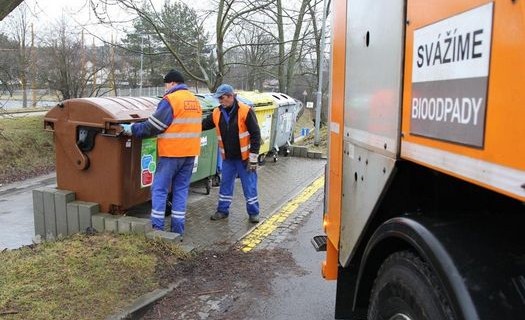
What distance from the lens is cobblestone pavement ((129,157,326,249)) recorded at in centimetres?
617

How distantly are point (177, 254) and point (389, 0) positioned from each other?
369cm

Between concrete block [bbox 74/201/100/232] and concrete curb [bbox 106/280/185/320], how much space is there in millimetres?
1662

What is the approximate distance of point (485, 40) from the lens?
55.6 inches

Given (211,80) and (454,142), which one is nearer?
(454,142)

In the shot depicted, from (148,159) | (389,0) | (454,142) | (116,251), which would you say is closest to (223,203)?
(148,159)

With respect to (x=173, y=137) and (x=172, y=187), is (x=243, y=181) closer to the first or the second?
(x=172, y=187)

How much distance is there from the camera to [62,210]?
5969 millimetres

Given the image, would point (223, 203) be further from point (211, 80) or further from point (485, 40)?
point (211, 80)

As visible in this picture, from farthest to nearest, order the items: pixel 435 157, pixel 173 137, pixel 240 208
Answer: pixel 240 208
pixel 173 137
pixel 435 157

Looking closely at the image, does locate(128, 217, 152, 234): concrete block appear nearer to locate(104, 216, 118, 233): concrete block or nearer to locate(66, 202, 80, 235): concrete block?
locate(104, 216, 118, 233): concrete block

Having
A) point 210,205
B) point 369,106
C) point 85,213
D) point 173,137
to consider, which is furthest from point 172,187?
point 369,106

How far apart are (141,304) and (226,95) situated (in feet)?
10.4

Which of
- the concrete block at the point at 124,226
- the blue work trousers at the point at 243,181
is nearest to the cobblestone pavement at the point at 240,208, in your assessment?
the blue work trousers at the point at 243,181

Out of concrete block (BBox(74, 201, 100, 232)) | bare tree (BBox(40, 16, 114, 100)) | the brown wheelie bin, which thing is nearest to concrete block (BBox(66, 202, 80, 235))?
concrete block (BBox(74, 201, 100, 232))
